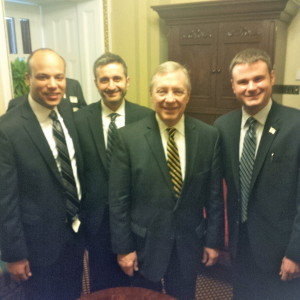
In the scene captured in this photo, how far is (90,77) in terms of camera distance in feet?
12.5

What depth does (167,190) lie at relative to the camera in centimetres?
145

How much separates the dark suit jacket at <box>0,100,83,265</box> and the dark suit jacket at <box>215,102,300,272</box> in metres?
0.80

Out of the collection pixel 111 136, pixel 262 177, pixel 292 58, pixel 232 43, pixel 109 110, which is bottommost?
pixel 262 177

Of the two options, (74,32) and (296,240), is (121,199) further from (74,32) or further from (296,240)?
(74,32)

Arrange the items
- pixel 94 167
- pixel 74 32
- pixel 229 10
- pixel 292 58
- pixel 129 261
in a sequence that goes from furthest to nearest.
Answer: pixel 74 32
pixel 292 58
pixel 229 10
pixel 94 167
pixel 129 261

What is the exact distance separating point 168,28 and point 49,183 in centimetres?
235

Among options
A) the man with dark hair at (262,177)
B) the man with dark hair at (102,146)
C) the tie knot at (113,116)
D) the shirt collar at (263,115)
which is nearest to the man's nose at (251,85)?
the man with dark hair at (262,177)

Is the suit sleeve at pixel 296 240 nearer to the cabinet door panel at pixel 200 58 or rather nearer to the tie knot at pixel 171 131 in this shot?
the tie knot at pixel 171 131

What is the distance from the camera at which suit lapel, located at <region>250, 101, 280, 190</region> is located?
4.75 feet

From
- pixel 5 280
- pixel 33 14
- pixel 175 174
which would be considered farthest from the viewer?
pixel 33 14

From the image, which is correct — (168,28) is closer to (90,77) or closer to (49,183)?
(90,77)

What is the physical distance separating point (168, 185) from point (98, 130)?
510mm

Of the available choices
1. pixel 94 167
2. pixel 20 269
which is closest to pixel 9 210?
pixel 20 269

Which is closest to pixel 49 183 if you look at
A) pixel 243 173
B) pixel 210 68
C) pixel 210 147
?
pixel 210 147
